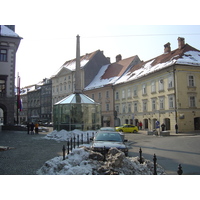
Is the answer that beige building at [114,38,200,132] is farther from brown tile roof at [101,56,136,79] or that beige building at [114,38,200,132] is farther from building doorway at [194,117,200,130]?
brown tile roof at [101,56,136,79]

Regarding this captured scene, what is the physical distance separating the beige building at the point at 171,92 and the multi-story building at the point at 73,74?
1732 cm

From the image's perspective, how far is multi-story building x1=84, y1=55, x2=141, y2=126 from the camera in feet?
152

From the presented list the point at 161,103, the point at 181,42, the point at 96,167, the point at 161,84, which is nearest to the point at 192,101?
the point at 161,103

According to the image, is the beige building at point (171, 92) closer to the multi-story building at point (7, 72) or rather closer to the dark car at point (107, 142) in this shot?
the dark car at point (107, 142)

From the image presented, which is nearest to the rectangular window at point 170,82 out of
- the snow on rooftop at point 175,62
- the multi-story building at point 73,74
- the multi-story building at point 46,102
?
the snow on rooftop at point 175,62

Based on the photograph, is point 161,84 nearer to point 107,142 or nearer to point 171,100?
point 171,100

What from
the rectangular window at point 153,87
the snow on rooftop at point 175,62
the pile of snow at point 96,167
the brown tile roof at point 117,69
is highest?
the brown tile roof at point 117,69

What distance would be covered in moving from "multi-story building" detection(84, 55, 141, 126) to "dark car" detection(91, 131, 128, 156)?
33824 mm

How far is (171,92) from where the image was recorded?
31.5 meters

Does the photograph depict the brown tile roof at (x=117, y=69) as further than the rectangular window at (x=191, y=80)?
Yes

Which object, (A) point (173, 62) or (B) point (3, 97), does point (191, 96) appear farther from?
(B) point (3, 97)

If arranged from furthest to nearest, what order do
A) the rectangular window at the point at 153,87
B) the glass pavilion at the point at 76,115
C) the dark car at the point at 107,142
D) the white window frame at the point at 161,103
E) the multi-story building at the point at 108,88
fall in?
the multi-story building at the point at 108,88 → the rectangular window at the point at 153,87 → the white window frame at the point at 161,103 → the glass pavilion at the point at 76,115 → the dark car at the point at 107,142

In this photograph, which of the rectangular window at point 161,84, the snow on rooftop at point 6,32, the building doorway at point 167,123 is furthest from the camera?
the rectangular window at point 161,84

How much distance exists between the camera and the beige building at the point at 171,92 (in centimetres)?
3050
